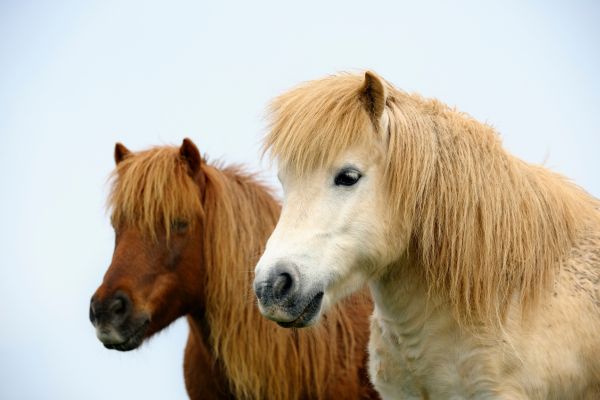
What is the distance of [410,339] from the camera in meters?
3.90

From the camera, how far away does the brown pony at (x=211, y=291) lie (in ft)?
18.0

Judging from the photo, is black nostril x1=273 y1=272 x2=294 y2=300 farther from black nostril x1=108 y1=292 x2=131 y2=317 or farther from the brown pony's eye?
the brown pony's eye

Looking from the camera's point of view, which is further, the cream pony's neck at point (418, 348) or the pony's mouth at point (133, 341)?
the pony's mouth at point (133, 341)

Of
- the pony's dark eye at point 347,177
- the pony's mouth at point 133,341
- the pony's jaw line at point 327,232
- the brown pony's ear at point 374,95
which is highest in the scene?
the brown pony's ear at point 374,95

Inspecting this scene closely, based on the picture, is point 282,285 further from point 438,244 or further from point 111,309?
point 111,309

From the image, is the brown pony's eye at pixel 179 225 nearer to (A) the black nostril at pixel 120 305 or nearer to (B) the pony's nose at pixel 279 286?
(A) the black nostril at pixel 120 305

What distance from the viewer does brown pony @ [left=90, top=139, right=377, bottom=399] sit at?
5488 millimetres

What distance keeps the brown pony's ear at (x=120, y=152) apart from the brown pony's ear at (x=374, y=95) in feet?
9.31

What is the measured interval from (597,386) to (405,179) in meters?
1.34

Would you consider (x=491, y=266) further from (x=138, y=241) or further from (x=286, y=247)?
(x=138, y=241)

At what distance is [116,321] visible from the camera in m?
5.22

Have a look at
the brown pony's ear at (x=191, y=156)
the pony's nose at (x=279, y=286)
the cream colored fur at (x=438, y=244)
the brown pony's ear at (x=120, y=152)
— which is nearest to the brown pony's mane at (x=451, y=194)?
the cream colored fur at (x=438, y=244)

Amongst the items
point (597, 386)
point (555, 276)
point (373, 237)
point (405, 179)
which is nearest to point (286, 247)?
point (373, 237)

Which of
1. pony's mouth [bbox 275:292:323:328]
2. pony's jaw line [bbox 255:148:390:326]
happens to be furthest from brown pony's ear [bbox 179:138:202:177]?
A: pony's mouth [bbox 275:292:323:328]
